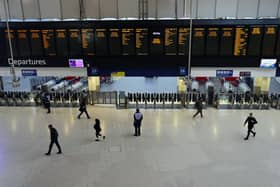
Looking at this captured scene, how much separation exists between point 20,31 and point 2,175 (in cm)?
694

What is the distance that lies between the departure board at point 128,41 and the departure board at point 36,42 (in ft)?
12.6

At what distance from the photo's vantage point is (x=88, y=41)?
11.3m

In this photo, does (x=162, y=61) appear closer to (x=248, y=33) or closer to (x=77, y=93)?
(x=248, y=33)

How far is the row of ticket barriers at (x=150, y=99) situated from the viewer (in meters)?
12.6

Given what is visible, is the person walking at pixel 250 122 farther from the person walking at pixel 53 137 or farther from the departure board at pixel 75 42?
the departure board at pixel 75 42

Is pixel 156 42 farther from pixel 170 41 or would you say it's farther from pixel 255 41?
pixel 255 41

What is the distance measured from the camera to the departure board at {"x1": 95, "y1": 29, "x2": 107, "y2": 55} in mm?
11195

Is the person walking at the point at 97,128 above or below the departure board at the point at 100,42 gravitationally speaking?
below

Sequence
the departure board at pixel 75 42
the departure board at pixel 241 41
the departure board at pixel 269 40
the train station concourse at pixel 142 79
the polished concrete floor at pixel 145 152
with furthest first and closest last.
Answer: the departure board at pixel 75 42 → the departure board at pixel 241 41 → the departure board at pixel 269 40 → the train station concourse at pixel 142 79 → the polished concrete floor at pixel 145 152

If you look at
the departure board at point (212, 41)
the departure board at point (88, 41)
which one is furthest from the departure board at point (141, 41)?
the departure board at point (212, 41)

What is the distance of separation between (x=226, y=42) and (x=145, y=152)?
6146 mm

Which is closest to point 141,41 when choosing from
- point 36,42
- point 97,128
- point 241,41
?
point 241,41

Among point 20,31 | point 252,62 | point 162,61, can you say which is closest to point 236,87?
point 252,62

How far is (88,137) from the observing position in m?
9.42
